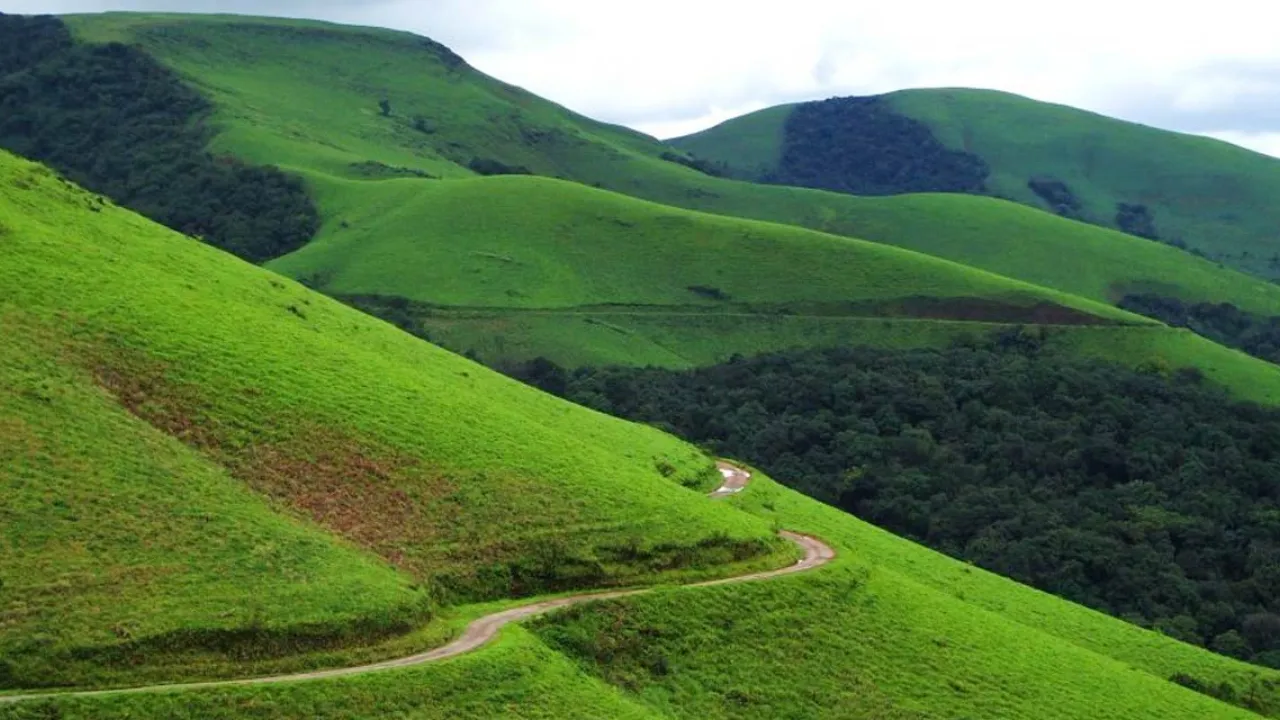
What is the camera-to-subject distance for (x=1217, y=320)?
180500 millimetres

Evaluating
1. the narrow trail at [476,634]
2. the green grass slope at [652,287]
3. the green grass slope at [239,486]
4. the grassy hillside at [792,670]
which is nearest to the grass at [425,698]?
the grassy hillside at [792,670]

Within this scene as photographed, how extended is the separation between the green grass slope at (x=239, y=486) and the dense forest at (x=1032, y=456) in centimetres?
4329

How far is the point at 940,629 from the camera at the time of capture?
152 ft

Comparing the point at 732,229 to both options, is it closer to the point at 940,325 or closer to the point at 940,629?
the point at 940,325

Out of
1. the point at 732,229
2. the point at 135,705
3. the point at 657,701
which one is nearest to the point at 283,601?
the point at 135,705

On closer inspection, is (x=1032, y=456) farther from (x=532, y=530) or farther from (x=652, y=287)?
(x=532, y=530)

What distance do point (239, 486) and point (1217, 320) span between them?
164187mm

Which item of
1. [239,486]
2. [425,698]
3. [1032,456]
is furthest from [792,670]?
[1032,456]

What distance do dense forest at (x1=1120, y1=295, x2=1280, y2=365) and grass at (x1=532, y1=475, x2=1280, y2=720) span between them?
125 meters

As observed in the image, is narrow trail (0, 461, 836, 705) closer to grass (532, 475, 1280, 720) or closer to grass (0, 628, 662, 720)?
grass (0, 628, 662, 720)

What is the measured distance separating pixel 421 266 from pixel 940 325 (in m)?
51.8

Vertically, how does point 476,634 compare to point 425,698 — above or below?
above

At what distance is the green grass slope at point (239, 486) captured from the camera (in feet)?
105

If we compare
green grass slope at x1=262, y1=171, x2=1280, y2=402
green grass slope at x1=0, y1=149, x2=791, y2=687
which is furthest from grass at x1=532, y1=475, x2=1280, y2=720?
green grass slope at x1=262, y1=171, x2=1280, y2=402
